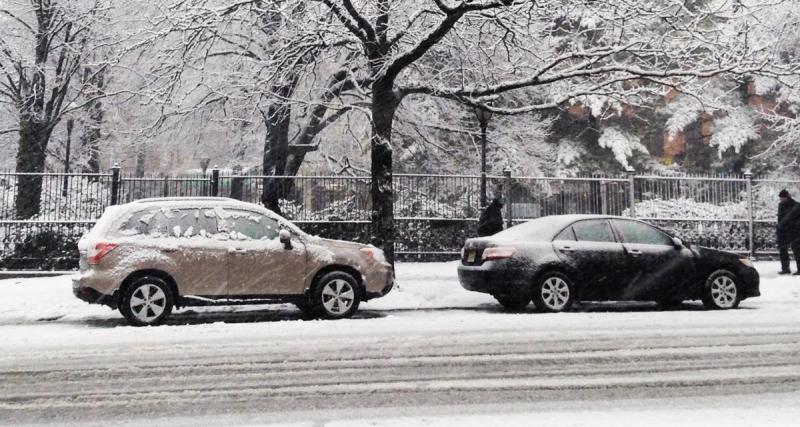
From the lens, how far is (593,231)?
991 cm

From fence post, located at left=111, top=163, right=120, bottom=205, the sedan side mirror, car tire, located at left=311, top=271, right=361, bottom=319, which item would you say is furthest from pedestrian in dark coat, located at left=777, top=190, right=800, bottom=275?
fence post, located at left=111, top=163, right=120, bottom=205

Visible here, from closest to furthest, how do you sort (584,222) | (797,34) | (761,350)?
(761,350) < (584,222) < (797,34)

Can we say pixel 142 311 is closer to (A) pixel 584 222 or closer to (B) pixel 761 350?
(A) pixel 584 222

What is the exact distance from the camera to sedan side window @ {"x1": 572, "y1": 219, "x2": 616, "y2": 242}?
386 inches

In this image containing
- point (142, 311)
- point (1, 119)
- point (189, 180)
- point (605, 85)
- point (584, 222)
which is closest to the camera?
point (142, 311)

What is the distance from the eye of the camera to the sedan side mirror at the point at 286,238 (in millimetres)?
8930

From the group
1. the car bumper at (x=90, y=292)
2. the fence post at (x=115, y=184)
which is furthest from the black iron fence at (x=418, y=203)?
the car bumper at (x=90, y=292)

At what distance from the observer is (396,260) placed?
16.2 metres

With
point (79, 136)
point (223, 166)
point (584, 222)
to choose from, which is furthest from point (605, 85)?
point (79, 136)

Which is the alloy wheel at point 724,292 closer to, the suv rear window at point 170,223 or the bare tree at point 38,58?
the suv rear window at point 170,223

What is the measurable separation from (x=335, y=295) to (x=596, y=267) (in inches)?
162

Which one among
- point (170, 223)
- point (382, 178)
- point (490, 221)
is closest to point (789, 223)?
point (490, 221)

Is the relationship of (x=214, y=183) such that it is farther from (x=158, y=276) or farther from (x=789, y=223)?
(x=789, y=223)

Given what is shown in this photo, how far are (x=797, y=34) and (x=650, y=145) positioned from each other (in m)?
10.8
